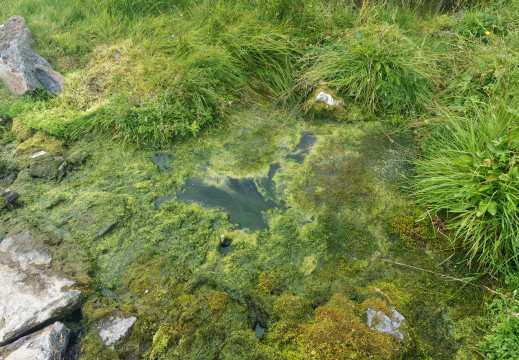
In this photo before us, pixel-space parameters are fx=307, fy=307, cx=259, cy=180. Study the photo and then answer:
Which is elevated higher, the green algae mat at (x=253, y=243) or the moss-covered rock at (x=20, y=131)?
the moss-covered rock at (x=20, y=131)

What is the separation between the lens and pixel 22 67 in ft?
13.1

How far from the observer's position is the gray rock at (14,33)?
4150 mm

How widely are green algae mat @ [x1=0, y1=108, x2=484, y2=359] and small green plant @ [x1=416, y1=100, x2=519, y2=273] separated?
0.79 feet

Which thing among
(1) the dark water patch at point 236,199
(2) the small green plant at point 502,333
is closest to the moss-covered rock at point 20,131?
(1) the dark water patch at point 236,199

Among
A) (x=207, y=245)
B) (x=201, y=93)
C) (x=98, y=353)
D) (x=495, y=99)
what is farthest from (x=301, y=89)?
(x=98, y=353)

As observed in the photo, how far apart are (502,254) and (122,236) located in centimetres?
316

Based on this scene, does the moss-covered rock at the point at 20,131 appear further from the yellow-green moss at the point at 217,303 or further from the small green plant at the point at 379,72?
the small green plant at the point at 379,72

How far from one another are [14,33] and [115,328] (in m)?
4.51

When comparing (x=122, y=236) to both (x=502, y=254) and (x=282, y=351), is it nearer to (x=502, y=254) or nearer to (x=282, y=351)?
(x=282, y=351)

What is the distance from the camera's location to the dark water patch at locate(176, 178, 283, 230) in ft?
9.73

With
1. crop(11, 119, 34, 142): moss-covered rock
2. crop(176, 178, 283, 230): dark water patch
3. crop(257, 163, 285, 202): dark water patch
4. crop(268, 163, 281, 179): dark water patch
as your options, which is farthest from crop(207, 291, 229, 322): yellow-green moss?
crop(11, 119, 34, 142): moss-covered rock

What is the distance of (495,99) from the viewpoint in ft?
9.53

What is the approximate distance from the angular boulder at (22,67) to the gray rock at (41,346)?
341cm

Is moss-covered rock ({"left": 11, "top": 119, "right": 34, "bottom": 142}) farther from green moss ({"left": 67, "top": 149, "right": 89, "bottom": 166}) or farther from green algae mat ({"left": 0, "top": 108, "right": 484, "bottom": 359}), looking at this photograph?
green moss ({"left": 67, "top": 149, "right": 89, "bottom": 166})
